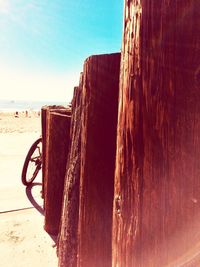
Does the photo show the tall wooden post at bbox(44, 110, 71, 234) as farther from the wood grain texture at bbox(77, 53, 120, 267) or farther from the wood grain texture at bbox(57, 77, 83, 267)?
the wood grain texture at bbox(77, 53, 120, 267)

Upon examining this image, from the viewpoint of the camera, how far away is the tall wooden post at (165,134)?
3.21ft

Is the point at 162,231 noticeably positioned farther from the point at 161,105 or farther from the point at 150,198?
the point at 161,105

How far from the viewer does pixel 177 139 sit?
1.00 metres

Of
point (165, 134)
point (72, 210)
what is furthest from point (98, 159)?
point (165, 134)

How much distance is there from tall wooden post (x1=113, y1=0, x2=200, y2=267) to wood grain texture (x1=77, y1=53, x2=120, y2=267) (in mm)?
496

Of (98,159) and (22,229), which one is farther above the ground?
(98,159)

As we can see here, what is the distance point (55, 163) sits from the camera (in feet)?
9.23

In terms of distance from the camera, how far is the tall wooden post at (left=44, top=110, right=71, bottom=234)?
2752 mm

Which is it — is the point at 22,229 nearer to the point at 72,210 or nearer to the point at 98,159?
the point at 72,210

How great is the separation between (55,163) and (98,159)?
4.54 ft

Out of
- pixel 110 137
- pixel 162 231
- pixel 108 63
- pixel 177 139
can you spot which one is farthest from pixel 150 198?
pixel 108 63

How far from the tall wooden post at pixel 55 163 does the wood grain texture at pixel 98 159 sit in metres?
1.22

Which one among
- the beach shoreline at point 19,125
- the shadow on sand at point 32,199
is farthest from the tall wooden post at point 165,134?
the beach shoreline at point 19,125

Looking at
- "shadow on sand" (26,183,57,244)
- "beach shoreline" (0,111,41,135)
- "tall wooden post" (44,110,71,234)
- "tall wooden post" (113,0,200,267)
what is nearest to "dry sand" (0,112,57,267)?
"shadow on sand" (26,183,57,244)
